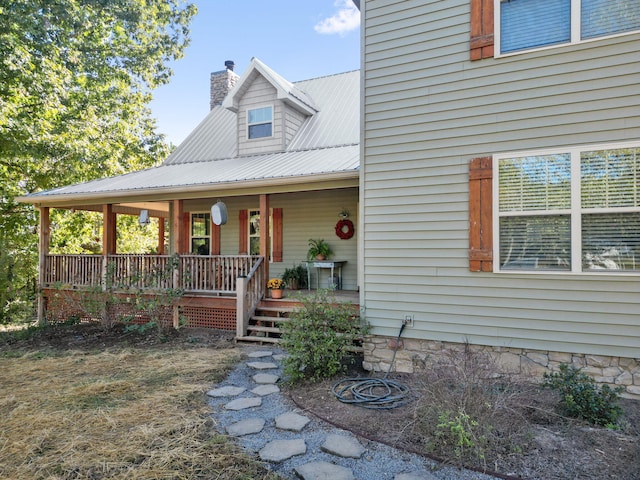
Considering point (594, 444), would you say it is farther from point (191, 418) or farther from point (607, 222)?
point (191, 418)

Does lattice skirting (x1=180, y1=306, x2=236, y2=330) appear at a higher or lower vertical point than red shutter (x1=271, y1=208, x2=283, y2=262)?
lower

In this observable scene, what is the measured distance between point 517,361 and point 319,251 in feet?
17.1

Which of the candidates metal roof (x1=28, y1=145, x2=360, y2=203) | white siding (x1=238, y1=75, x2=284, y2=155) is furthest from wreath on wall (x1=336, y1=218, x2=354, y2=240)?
white siding (x1=238, y1=75, x2=284, y2=155)

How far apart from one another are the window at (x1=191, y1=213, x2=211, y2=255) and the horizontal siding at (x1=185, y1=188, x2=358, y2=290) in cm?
A: 92

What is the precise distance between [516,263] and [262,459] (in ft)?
11.4

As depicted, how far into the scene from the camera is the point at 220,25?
17203 millimetres

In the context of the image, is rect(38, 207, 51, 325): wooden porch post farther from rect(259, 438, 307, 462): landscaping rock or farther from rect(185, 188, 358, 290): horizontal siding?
rect(259, 438, 307, 462): landscaping rock

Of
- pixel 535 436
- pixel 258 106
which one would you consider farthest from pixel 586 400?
pixel 258 106

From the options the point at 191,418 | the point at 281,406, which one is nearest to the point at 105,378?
the point at 191,418

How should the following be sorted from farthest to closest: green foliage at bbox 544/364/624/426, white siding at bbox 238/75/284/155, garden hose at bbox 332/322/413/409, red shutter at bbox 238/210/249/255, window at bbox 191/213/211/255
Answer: window at bbox 191/213/211/255 < red shutter at bbox 238/210/249/255 < white siding at bbox 238/75/284/155 < garden hose at bbox 332/322/413/409 < green foliage at bbox 544/364/624/426

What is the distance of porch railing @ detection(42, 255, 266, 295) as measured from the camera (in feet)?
25.9

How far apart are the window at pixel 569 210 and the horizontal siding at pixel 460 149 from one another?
0.51 ft

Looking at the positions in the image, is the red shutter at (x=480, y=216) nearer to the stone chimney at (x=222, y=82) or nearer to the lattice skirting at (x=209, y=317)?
the lattice skirting at (x=209, y=317)

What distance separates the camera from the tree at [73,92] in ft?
36.1
